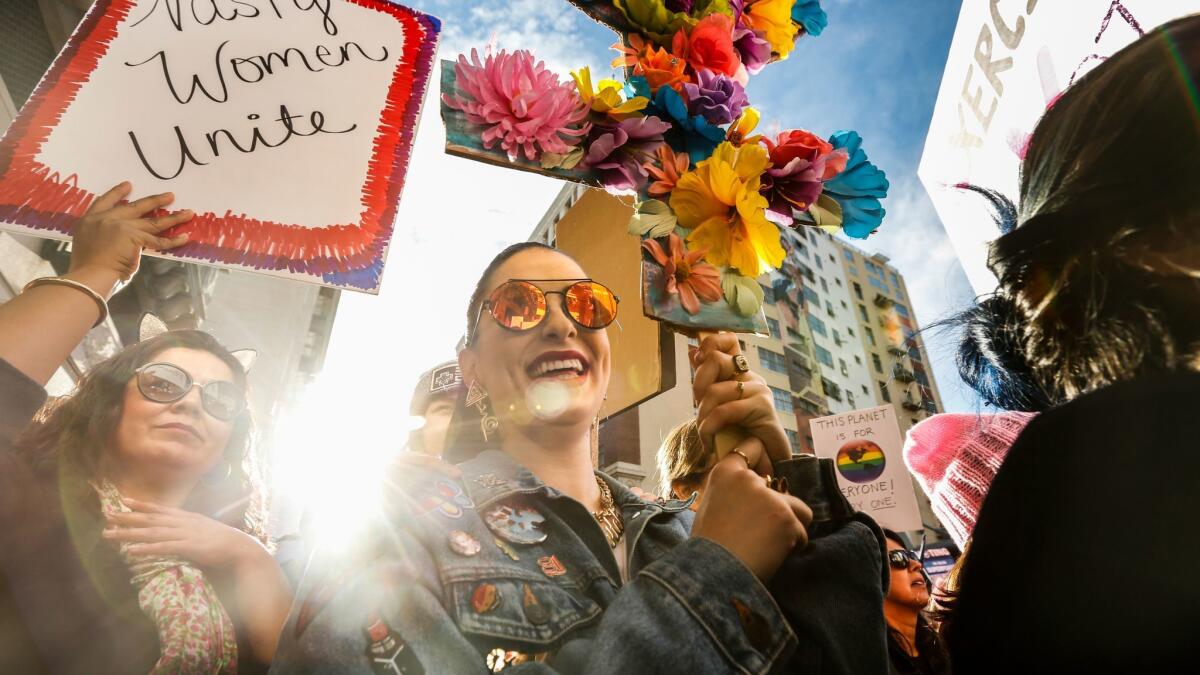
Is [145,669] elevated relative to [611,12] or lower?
lower

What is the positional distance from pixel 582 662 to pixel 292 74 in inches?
76.9

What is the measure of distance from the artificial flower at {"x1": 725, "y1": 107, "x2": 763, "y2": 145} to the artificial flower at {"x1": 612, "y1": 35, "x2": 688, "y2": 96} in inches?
8.2

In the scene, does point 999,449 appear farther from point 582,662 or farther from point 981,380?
point 582,662

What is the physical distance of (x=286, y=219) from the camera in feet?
5.34

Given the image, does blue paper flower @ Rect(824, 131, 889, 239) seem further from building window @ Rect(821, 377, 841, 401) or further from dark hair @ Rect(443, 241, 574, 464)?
building window @ Rect(821, 377, 841, 401)

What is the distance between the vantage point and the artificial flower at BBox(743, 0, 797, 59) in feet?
6.57

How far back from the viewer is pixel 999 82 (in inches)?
106

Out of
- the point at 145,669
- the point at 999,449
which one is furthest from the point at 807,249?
the point at 145,669

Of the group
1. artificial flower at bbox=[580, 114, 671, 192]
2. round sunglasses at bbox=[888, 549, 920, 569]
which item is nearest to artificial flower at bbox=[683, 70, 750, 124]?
artificial flower at bbox=[580, 114, 671, 192]

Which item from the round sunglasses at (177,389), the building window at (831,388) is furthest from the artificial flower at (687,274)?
the building window at (831,388)

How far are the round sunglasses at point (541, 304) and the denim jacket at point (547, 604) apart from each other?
1.58ft

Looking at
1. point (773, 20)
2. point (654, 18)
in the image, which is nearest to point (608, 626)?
point (654, 18)

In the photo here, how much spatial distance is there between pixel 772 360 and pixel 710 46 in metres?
28.8

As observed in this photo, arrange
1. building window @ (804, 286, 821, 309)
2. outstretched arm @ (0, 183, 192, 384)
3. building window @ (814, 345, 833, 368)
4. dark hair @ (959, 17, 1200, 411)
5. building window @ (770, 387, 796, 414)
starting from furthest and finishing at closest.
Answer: building window @ (804, 286, 821, 309), building window @ (814, 345, 833, 368), building window @ (770, 387, 796, 414), outstretched arm @ (0, 183, 192, 384), dark hair @ (959, 17, 1200, 411)
